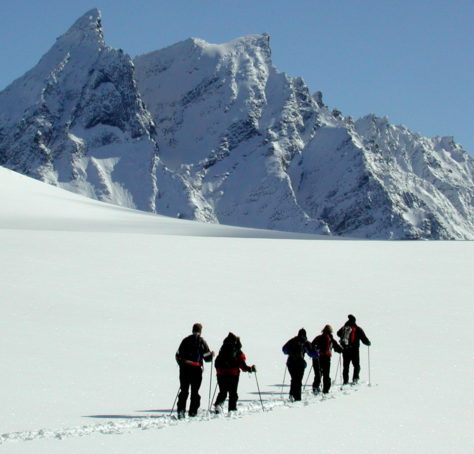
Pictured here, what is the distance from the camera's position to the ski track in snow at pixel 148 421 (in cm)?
1155

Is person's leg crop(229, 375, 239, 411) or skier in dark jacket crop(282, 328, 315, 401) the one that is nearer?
person's leg crop(229, 375, 239, 411)

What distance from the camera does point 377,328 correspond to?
23.5 m

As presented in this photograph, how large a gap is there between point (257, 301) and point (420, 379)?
911 cm

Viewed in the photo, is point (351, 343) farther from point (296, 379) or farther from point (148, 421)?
point (148, 421)

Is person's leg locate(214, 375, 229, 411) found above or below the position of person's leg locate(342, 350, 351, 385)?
below

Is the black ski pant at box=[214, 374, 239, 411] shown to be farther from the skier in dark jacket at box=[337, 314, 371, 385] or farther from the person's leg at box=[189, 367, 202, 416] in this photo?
the skier in dark jacket at box=[337, 314, 371, 385]

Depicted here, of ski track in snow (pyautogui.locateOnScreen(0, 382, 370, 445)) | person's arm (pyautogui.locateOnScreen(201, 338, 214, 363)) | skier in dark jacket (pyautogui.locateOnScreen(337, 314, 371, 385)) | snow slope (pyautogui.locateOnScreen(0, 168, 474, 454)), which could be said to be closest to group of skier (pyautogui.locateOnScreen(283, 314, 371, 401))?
skier in dark jacket (pyautogui.locateOnScreen(337, 314, 371, 385))

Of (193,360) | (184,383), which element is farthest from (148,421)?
(193,360)

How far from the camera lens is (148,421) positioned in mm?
12766

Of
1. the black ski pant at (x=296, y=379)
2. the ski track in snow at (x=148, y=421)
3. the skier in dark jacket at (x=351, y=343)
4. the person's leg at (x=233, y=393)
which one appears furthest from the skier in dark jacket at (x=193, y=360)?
the skier in dark jacket at (x=351, y=343)

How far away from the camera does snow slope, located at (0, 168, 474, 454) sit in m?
11.9

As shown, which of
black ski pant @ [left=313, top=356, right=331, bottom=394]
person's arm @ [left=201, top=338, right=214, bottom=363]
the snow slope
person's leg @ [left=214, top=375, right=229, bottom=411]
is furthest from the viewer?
black ski pant @ [left=313, top=356, right=331, bottom=394]

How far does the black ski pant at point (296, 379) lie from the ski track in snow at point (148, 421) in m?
0.13

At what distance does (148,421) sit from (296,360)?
137 inches
